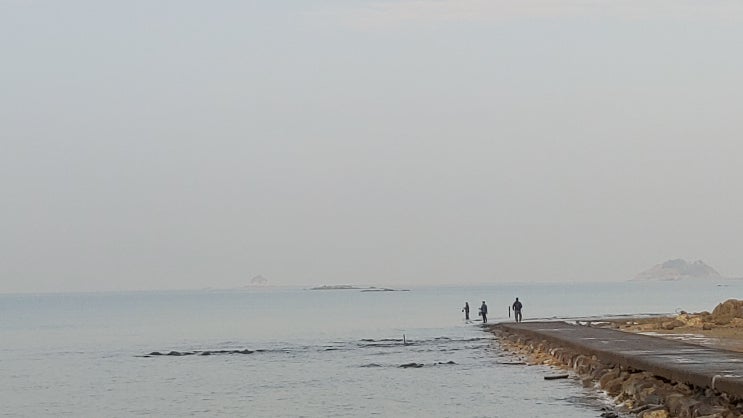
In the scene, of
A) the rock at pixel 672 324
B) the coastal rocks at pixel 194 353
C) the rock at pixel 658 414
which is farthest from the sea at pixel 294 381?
the rock at pixel 672 324

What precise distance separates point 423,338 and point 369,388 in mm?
26181

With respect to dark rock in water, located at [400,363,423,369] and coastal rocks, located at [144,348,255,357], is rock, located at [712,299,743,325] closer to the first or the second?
dark rock in water, located at [400,363,423,369]

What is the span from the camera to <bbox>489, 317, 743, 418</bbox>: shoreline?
714 inches

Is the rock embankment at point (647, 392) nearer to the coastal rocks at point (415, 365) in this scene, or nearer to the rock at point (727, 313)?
the coastal rocks at point (415, 365)

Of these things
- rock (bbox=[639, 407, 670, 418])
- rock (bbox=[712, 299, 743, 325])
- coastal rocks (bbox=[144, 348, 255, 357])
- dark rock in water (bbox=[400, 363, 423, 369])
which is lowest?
rock (bbox=[639, 407, 670, 418])

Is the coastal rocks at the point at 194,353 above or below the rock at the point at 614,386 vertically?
above

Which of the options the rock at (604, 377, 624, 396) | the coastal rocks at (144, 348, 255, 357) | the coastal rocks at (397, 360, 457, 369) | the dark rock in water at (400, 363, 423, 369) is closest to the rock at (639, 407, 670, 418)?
the rock at (604, 377, 624, 396)

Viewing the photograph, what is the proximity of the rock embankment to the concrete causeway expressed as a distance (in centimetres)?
15

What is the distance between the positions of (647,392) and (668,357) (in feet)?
8.83

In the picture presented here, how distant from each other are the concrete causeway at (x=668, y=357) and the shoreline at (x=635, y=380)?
0.05 metres

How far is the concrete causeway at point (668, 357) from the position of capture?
1853 cm

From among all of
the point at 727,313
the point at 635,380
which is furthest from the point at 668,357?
the point at 727,313

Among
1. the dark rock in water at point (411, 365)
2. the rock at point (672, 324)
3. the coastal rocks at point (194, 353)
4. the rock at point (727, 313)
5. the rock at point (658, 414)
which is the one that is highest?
the rock at point (727, 313)

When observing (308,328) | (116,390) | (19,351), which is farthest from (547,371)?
(308,328)
